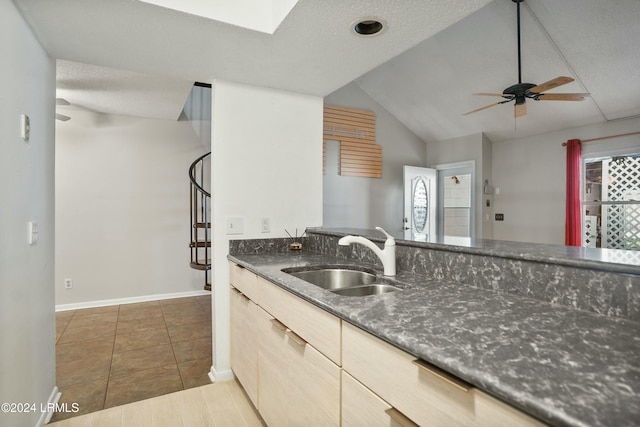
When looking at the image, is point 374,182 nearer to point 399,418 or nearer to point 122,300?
point 122,300

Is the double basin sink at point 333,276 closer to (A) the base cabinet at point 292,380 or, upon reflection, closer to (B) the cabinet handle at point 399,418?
(A) the base cabinet at point 292,380

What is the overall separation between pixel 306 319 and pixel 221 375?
1427mm

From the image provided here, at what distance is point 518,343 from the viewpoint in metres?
0.79

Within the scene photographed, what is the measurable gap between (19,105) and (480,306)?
2046 millimetres

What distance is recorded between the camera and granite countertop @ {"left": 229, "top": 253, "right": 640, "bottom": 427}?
55cm

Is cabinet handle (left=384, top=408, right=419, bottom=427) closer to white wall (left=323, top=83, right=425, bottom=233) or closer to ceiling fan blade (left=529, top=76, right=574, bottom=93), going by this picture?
ceiling fan blade (left=529, top=76, right=574, bottom=93)

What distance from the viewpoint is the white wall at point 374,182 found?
542 cm

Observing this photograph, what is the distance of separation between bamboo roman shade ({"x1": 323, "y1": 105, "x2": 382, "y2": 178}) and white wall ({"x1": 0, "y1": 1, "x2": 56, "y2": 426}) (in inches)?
151

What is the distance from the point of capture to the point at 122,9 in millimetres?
1540

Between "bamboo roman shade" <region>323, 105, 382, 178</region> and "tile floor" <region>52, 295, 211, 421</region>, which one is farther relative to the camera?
"bamboo roman shade" <region>323, 105, 382, 178</region>

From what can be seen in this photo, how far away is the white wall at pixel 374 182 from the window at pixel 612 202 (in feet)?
8.63

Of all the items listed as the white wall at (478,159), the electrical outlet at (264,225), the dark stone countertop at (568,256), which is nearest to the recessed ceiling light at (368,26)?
the dark stone countertop at (568,256)

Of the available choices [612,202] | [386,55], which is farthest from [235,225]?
[612,202]

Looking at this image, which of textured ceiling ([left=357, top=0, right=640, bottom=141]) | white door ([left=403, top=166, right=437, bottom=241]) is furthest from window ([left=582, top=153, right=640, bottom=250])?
white door ([left=403, top=166, right=437, bottom=241])
